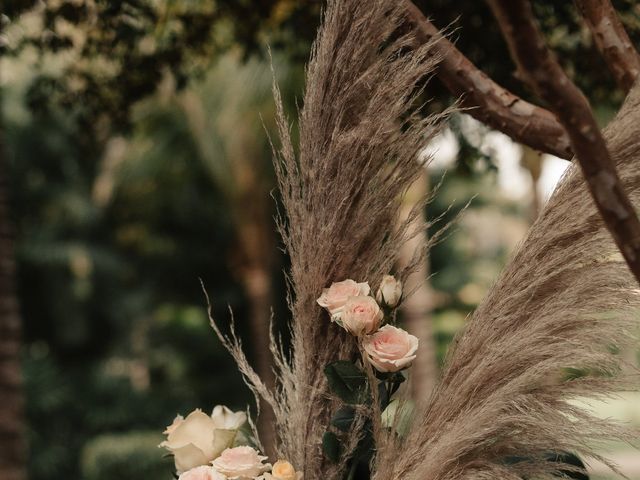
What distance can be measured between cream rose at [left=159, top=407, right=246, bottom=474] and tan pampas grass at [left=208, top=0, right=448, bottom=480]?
0.37 ft

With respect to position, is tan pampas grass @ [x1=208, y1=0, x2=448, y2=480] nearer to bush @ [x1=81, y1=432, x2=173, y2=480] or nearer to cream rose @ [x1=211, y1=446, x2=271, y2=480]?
cream rose @ [x1=211, y1=446, x2=271, y2=480]

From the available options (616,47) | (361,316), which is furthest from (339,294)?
(616,47)

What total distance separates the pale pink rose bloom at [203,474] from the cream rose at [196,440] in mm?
59

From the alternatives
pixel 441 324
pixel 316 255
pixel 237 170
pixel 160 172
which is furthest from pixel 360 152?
pixel 441 324

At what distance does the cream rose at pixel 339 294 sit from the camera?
1356 mm

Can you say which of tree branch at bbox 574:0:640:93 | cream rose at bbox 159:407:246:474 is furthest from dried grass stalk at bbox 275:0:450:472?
tree branch at bbox 574:0:640:93

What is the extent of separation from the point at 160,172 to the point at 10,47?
8.18m

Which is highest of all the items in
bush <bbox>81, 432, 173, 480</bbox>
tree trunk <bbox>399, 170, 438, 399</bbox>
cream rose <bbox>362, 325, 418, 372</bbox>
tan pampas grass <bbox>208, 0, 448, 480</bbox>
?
bush <bbox>81, 432, 173, 480</bbox>

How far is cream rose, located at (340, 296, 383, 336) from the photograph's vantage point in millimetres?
1348

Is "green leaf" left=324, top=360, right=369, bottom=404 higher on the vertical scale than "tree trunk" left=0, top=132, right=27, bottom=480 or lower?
lower

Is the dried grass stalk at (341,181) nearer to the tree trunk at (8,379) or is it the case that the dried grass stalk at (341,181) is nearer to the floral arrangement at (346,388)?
the floral arrangement at (346,388)

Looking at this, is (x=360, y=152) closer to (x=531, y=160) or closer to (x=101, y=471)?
(x=531, y=160)

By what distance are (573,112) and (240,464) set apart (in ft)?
2.64

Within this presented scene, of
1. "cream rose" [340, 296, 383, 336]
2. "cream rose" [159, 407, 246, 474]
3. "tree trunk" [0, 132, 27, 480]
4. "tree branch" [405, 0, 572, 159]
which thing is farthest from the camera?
"tree trunk" [0, 132, 27, 480]
